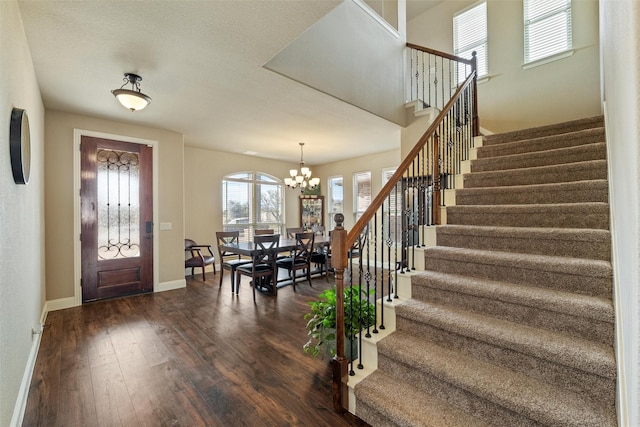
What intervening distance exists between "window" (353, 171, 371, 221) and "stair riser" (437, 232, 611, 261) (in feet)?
15.8

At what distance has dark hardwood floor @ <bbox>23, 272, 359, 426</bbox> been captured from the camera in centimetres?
183

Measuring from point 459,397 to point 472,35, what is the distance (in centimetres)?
585

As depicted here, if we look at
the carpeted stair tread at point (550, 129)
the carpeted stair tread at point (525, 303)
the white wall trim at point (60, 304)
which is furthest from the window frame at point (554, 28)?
the white wall trim at point (60, 304)

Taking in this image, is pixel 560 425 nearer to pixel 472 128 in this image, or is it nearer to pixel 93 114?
pixel 472 128

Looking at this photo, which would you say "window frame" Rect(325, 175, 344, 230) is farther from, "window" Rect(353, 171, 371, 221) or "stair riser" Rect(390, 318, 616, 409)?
"stair riser" Rect(390, 318, 616, 409)

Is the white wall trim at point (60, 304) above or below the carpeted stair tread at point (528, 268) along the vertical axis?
below

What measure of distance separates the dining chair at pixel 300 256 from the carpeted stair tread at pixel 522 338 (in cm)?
292

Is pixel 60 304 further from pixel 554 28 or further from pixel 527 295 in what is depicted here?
pixel 554 28

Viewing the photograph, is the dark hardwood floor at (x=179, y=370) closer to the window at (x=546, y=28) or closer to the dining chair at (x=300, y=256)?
the dining chair at (x=300, y=256)

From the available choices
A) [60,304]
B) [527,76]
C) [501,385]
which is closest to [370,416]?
[501,385]

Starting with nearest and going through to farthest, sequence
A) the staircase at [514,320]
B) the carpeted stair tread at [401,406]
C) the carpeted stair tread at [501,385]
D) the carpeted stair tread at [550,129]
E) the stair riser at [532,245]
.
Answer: the carpeted stair tread at [501,385] < the staircase at [514,320] < the carpeted stair tread at [401,406] < the stair riser at [532,245] < the carpeted stair tread at [550,129]

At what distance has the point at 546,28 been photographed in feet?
14.2

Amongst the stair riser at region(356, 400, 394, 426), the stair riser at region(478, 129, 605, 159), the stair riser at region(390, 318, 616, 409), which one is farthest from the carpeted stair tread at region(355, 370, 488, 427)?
the stair riser at region(478, 129, 605, 159)

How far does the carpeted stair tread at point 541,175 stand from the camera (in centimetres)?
240
